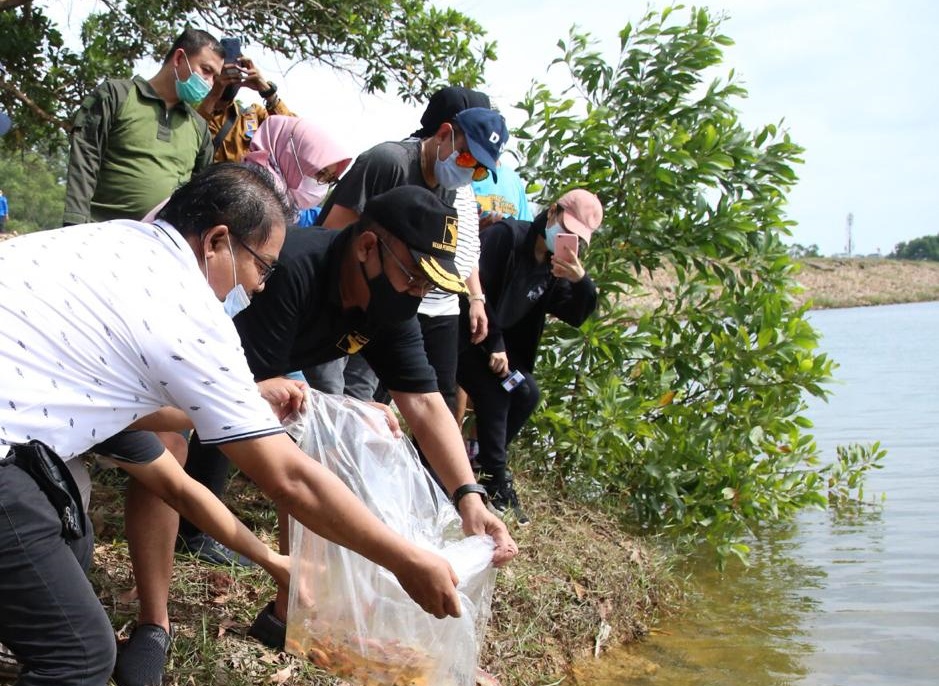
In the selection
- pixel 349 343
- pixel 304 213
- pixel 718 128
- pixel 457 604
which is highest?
pixel 718 128

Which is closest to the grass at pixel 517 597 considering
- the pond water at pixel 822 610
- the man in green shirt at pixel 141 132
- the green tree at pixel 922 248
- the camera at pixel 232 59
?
the pond water at pixel 822 610

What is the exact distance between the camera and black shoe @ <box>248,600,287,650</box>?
10.5 ft

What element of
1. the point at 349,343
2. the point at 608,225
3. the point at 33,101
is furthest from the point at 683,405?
the point at 33,101

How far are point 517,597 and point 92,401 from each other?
266 cm

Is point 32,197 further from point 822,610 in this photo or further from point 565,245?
point 822,610

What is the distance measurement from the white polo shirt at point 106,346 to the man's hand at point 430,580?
43cm

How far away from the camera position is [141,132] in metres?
4.36

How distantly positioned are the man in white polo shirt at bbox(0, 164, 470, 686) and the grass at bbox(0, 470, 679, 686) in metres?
1.03

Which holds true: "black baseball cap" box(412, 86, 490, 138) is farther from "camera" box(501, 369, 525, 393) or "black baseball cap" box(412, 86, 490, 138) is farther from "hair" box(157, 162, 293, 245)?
"hair" box(157, 162, 293, 245)

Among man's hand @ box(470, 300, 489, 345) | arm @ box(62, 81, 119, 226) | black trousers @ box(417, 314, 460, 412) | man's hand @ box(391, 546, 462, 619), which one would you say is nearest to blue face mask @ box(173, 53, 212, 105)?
arm @ box(62, 81, 119, 226)

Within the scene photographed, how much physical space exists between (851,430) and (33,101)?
992 centimetres

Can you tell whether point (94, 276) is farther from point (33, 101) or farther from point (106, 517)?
point (33, 101)

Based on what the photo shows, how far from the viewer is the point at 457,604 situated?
229 cm

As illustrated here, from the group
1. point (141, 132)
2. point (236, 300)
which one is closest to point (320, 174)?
point (141, 132)
